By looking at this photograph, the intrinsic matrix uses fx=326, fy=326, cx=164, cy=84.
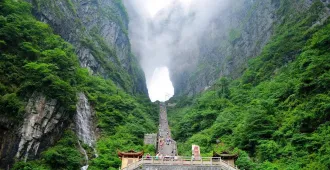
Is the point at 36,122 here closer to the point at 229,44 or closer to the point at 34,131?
the point at 34,131

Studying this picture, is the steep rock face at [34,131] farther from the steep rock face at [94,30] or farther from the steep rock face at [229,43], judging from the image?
the steep rock face at [229,43]

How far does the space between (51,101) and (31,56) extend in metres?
6.35

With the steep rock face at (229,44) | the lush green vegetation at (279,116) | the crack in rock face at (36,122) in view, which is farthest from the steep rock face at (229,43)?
the crack in rock face at (36,122)

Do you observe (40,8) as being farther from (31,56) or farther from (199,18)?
(199,18)

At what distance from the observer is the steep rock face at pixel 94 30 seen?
53.5 m

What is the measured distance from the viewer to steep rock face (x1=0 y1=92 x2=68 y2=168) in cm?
2484

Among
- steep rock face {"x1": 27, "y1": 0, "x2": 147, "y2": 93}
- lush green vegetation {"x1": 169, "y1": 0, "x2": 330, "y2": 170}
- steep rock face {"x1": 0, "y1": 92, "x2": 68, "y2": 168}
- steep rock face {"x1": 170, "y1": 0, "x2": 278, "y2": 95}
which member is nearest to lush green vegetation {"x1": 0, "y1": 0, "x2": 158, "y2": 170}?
steep rock face {"x1": 0, "y1": 92, "x2": 68, "y2": 168}

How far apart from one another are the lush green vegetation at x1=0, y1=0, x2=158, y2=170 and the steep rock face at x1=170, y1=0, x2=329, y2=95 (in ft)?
114

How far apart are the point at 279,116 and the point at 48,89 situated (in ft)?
70.5

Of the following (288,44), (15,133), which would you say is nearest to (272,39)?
(288,44)

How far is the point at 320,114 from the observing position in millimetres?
25812

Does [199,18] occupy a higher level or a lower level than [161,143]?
higher

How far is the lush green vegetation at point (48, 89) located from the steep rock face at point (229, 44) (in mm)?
34765

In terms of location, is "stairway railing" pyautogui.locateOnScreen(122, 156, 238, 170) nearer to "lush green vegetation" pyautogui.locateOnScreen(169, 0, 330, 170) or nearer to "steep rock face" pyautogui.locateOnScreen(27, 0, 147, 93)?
"lush green vegetation" pyautogui.locateOnScreen(169, 0, 330, 170)
